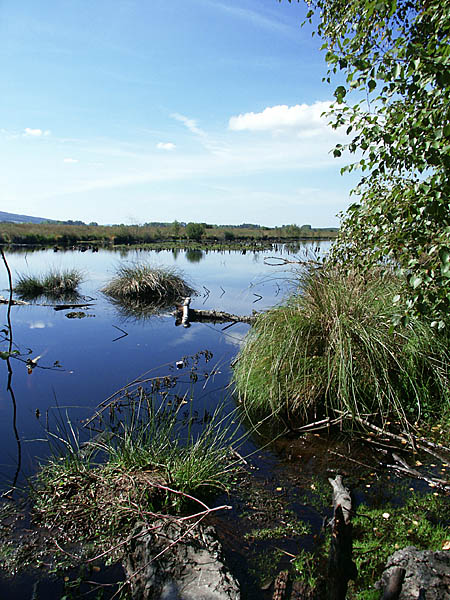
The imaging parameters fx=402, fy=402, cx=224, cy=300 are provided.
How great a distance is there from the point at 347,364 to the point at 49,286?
43.1ft

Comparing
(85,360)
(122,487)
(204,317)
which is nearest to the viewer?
(122,487)

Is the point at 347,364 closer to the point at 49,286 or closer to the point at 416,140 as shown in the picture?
the point at 416,140

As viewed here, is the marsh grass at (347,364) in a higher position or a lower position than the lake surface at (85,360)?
higher

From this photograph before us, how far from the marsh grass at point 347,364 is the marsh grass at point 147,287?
371 inches

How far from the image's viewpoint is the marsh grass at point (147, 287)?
14.6 m

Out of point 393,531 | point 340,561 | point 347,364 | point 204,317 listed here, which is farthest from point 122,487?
point 204,317

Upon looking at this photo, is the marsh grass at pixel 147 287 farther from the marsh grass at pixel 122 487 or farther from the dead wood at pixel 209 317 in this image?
the marsh grass at pixel 122 487

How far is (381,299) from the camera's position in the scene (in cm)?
520

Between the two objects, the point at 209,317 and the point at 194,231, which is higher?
the point at 194,231

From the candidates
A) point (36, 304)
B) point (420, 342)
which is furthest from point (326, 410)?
point (36, 304)

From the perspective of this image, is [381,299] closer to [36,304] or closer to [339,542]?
[339,542]

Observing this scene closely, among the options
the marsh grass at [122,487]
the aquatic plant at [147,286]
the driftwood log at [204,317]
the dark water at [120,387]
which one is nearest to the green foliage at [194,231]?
the aquatic plant at [147,286]

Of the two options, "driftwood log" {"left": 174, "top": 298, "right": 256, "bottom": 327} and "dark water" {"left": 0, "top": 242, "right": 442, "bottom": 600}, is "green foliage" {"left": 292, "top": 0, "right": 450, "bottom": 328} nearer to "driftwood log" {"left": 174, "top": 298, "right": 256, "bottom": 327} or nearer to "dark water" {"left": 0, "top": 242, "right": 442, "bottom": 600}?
"dark water" {"left": 0, "top": 242, "right": 442, "bottom": 600}

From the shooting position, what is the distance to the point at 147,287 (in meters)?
14.9
